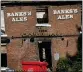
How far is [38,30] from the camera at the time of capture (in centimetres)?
3036

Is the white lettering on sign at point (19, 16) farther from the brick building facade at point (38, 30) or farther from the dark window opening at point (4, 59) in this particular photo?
the dark window opening at point (4, 59)

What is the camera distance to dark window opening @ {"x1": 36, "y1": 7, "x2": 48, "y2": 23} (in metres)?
30.4

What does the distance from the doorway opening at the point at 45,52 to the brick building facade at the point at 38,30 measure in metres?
0.71

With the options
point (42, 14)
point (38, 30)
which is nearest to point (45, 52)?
point (38, 30)

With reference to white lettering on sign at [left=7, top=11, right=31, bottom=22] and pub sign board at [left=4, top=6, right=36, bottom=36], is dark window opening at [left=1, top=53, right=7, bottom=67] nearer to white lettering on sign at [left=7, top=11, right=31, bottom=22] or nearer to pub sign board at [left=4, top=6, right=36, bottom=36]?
pub sign board at [left=4, top=6, right=36, bottom=36]

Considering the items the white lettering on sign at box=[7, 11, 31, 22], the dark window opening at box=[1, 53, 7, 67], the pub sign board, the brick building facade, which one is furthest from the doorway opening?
the dark window opening at box=[1, 53, 7, 67]

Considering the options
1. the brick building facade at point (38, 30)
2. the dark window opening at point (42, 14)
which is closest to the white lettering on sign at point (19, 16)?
the brick building facade at point (38, 30)

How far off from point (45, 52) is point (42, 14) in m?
3.41

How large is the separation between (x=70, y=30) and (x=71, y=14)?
1168mm

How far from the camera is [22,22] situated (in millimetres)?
30469

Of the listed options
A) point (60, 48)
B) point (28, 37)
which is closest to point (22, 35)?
point (28, 37)

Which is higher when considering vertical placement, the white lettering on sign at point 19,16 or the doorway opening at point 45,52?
the white lettering on sign at point 19,16

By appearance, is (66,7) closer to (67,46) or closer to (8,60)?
(67,46)

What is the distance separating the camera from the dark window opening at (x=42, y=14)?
30391 millimetres
